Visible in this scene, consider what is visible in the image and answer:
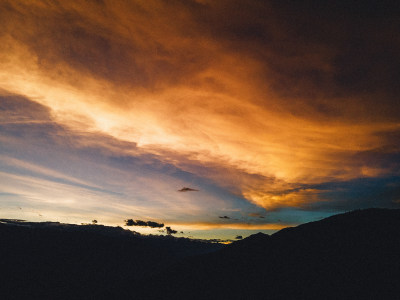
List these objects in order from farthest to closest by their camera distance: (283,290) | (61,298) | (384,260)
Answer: (61,298), (283,290), (384,260)

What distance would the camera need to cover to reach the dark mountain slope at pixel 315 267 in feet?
117

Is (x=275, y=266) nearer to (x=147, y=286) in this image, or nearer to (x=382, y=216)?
(x=382, y=216)

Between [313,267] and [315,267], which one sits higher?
[315,267]

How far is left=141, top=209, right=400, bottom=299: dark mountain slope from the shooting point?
35.7m

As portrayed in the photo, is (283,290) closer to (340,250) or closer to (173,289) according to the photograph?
(340,250)

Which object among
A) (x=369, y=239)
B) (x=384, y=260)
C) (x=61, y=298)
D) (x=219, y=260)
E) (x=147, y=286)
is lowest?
(x=61, y=298)

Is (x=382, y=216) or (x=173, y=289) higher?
(x=382, y=216)

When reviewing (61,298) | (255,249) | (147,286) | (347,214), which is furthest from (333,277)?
(61,298)

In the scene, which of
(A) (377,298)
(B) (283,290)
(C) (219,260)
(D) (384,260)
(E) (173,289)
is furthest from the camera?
(C) (219,260)

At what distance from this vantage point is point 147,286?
288ft

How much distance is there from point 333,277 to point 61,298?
743 ft

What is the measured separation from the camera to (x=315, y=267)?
1766 inches

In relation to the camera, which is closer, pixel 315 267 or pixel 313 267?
pixel 315 267

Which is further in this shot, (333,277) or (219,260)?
(219,260)
